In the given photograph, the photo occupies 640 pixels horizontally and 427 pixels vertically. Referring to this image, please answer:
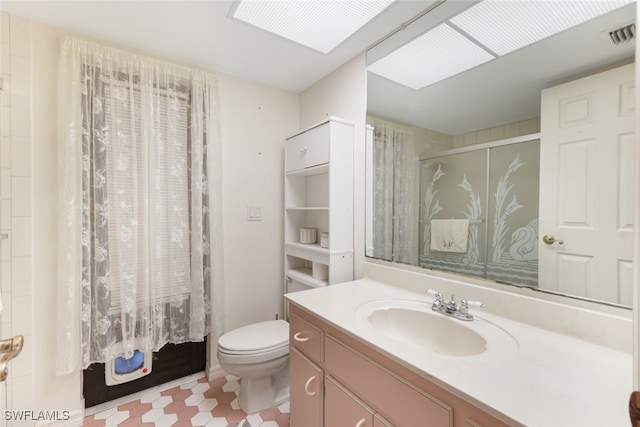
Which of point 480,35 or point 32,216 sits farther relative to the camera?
point 32,216

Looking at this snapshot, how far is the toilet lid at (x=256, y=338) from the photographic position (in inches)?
62.4

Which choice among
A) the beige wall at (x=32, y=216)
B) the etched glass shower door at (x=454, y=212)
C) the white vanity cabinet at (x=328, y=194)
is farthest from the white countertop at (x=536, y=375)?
the beige wall at (x=32, y=216)

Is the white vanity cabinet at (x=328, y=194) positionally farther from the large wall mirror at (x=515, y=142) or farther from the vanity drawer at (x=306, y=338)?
the vanity drawer at (x=306, y=338)

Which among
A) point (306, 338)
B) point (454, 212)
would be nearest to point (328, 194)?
point (454, 212)

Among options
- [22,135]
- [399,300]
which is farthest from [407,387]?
[22,135]

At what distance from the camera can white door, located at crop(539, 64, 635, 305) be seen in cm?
85

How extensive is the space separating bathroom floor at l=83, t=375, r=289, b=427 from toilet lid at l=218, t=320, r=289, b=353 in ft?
1.41

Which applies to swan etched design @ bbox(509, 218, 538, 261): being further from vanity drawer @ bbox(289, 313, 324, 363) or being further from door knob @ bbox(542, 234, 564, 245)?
vanity drawer @ bbox(289, 313, 324, 363)

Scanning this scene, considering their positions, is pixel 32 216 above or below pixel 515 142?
below

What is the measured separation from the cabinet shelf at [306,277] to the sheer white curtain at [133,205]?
0.55 m

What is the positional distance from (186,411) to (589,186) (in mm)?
2296

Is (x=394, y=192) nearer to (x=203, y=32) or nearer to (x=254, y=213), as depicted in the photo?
(x=254, y=213)

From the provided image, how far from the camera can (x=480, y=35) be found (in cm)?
123

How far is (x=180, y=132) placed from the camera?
5.94 ft
